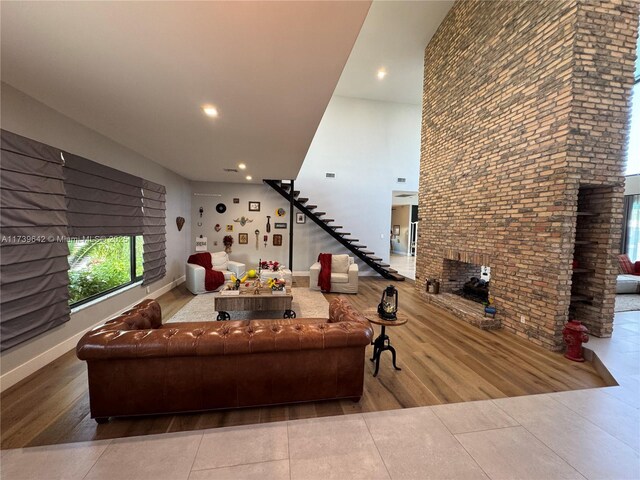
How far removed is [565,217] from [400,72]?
6093 mm

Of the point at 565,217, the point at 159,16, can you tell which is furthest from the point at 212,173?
the point at 565,217

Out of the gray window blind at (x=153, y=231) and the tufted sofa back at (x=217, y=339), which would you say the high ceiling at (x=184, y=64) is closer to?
the gray window blind at (x=153, y=231)

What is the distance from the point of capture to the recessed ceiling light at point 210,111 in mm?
2904

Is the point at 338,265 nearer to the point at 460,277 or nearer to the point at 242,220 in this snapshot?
the point at 460,277

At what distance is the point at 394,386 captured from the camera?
2.63 m

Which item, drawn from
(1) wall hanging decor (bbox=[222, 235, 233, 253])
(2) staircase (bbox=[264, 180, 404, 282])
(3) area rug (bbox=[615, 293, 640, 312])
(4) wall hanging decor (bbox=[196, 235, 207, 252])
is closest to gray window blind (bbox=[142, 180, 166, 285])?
(4) wall hanging decor (bbox=[196, 235, 207, 252])

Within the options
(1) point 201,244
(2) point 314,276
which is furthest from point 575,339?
(1) point 201,244

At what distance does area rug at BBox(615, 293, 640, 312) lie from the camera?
4926mm

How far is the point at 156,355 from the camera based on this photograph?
200 centimetres

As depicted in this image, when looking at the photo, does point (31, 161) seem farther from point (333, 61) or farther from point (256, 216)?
point (256, 216)

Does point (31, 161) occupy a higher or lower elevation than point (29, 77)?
lower

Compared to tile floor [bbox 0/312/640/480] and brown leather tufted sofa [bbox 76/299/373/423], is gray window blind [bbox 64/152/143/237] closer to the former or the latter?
brown leather tufted sofa [bbox 76/299/373/423]

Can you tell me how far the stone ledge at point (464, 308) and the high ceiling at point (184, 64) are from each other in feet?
12.9

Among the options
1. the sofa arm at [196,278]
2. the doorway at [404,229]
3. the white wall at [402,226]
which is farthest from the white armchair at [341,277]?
the white wall at [402,226]
